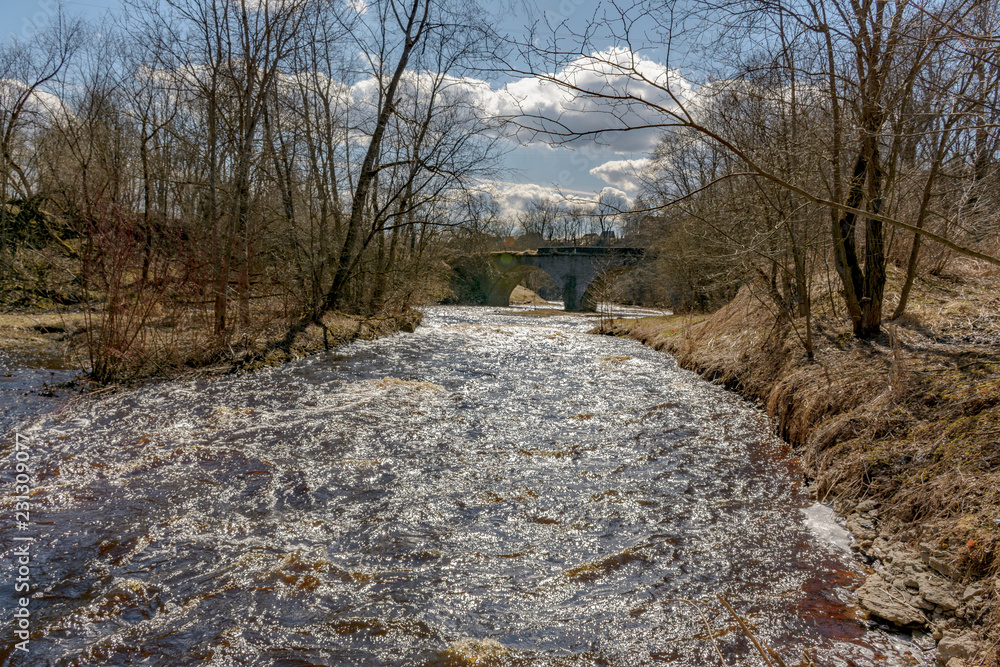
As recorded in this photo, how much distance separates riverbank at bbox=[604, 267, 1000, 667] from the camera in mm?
2779

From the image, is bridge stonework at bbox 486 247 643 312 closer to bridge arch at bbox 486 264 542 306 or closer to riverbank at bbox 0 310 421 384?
bridge arch at bbox 486 264 542 306

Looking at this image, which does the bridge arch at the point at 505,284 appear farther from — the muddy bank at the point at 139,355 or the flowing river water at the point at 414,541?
the flowing river water at the point at 414,541

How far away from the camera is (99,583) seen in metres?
2.94

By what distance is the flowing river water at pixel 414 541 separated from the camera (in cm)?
264

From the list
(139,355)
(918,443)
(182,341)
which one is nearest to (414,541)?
(918,443)

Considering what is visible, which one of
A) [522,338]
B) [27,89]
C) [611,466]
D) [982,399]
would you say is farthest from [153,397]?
[27,89]

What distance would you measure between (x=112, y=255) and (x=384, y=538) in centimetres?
545

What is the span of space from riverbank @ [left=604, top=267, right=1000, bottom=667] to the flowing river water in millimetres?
258

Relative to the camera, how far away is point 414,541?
363cm

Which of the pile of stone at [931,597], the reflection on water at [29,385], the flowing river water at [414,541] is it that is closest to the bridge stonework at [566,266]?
the reflection on water at [29,385]

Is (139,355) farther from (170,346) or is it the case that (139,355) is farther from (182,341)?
(182,341)

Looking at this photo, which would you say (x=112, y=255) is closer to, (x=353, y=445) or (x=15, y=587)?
(x=353, y=445)

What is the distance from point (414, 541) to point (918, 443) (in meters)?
3.81

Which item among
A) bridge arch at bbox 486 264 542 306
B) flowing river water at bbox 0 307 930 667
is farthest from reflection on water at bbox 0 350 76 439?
bridge arch at bbox 486 264 542 306
